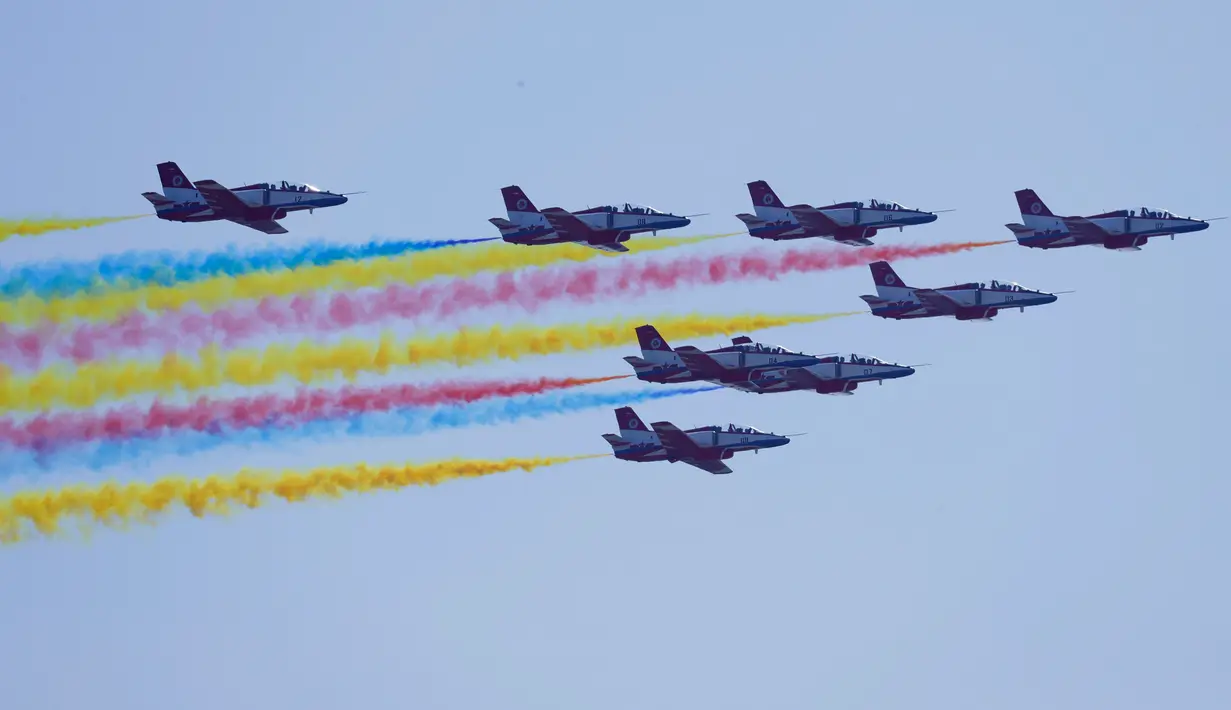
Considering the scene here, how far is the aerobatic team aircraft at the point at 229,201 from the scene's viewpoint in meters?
85.6

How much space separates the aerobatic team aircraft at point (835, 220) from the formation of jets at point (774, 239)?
45mm

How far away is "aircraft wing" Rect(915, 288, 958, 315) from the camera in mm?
95188

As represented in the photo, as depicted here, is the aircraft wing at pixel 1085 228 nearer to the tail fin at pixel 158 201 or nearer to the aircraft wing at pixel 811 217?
the aircraft wing at pixel 811 217

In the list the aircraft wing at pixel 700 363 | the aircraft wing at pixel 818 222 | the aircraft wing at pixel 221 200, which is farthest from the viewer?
the aircraft wing at pixel 818 222

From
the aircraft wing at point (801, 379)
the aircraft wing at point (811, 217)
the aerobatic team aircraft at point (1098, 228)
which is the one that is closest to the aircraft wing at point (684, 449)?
the aircraft wing at point (801, 379)

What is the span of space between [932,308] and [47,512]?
39738 mm

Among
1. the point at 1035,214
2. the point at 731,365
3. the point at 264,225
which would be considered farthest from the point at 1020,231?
the point at 264,225

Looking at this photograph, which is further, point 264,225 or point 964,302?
point 964,302

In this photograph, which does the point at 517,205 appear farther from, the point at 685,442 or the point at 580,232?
the point at 685,442

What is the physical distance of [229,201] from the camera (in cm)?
8556

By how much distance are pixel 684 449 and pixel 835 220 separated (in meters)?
12.3

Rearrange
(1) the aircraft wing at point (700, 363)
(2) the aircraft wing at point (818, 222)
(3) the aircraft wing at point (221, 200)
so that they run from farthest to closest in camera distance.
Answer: (2) the aircraft wing at point (818, 222) → (1) the aircraft wing at point (700, 363) → (3) the aircraft wing at point (221, 200)

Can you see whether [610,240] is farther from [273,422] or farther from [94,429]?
[94,429]

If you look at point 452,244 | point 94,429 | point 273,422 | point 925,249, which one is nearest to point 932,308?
point 925,249
